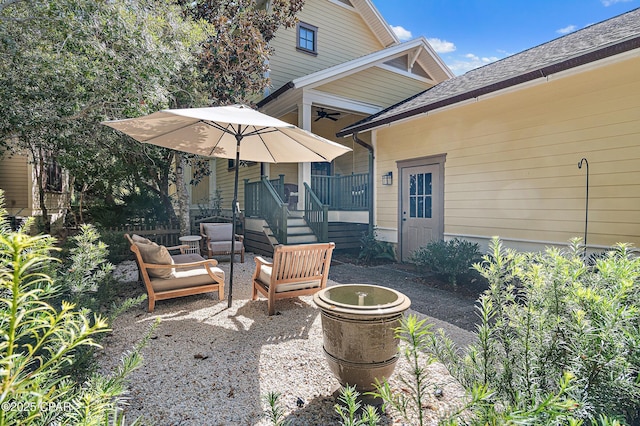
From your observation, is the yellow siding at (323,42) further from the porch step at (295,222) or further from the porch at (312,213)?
the porch step at (295,222)

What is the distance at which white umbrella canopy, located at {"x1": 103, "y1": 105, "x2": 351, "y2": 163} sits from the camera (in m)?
3.77

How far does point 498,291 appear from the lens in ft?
5.53

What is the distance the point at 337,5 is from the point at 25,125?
1051 centimetres

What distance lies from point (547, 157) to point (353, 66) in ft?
17.8

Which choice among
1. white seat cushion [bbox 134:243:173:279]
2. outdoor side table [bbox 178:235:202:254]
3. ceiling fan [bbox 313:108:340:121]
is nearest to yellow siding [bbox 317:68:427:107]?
ceiling fan [bbox 313:108:340:121]

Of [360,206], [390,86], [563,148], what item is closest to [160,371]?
[563,148]

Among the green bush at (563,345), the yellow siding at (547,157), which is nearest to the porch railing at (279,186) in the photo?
the yellow siding at (547,157)

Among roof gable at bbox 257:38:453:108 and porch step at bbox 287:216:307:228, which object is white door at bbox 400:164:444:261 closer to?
porch step at bbox 287:216:307:228

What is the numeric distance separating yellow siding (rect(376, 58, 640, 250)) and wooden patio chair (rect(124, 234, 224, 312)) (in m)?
5.30

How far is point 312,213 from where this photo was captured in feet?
28.6

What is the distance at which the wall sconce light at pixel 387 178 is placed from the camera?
28.6 feet

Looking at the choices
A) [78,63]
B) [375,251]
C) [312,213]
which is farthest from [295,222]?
[78,63]

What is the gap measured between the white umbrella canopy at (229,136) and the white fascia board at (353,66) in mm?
3625

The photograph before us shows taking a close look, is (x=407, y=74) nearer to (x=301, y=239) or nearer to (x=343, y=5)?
(x=343, y=5)
